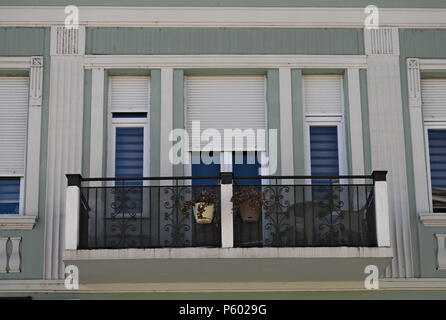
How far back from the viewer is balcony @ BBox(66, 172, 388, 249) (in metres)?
14.7

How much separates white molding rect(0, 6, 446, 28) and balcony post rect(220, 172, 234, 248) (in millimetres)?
2944

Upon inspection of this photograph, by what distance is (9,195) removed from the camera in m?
15.9

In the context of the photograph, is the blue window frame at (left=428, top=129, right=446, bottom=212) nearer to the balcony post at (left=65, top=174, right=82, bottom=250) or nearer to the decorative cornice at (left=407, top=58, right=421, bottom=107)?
the decorative cornice at (left=407, top=58, right=421, bottom=107)

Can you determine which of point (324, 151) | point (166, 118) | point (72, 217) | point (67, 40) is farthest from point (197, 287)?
point (67, 40)

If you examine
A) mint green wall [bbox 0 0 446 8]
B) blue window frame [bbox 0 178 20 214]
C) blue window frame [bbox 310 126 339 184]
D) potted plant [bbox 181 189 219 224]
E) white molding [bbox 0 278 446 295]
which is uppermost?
mint green wall [bbox 0 0 446 8]

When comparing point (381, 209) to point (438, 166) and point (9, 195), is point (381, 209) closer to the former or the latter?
point (438, 166)

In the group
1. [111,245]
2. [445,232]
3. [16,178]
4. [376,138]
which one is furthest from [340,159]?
[16,178]

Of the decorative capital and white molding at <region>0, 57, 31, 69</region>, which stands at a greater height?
white molding at <region>0, 57, 31, 69</region>

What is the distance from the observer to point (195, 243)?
1490 centimetres

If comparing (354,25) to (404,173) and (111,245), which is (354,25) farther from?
(111,245)

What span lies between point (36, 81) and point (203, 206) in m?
3.48

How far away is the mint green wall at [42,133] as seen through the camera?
1526 centimetres

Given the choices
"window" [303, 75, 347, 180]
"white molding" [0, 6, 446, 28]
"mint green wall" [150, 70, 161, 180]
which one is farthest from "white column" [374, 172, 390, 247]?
"mint green wall" [150, 70, 161, 180]

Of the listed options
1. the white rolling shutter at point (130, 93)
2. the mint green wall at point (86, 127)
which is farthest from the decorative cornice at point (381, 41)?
the mint green wall at point (86, 127)
